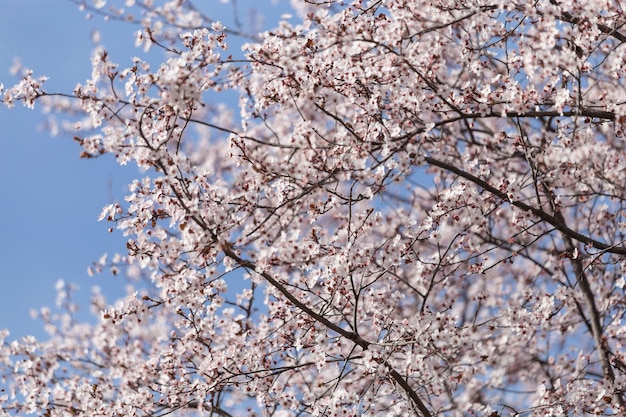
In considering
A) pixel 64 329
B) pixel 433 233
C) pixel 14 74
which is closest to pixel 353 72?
pixel 433 233

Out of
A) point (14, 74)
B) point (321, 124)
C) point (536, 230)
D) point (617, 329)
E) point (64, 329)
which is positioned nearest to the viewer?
point (617, 329)

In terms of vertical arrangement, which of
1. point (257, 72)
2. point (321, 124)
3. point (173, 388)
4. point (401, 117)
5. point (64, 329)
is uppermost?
point (321, 124)

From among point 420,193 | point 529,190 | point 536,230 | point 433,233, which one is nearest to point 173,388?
point 433,233

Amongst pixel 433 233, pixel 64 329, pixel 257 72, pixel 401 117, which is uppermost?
pixel 64 329

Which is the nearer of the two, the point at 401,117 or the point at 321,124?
the point at 401,117

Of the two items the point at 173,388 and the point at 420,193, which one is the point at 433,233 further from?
the point at 420,193

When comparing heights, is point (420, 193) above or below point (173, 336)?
above

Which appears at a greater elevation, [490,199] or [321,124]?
[321,124]

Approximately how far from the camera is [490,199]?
6.09m

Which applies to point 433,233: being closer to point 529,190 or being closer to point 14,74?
point 529,190

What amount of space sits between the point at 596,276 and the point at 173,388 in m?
5.96

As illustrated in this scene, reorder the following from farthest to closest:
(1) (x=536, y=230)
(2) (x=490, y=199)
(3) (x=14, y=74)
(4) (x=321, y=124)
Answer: (4) (x=321, y=124) → (3) (x=14, y=74) → (1) (x=536, y=230) → (2) (x=490, y=199)

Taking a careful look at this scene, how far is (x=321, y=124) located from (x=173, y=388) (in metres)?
5.62

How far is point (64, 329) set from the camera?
1109cm
